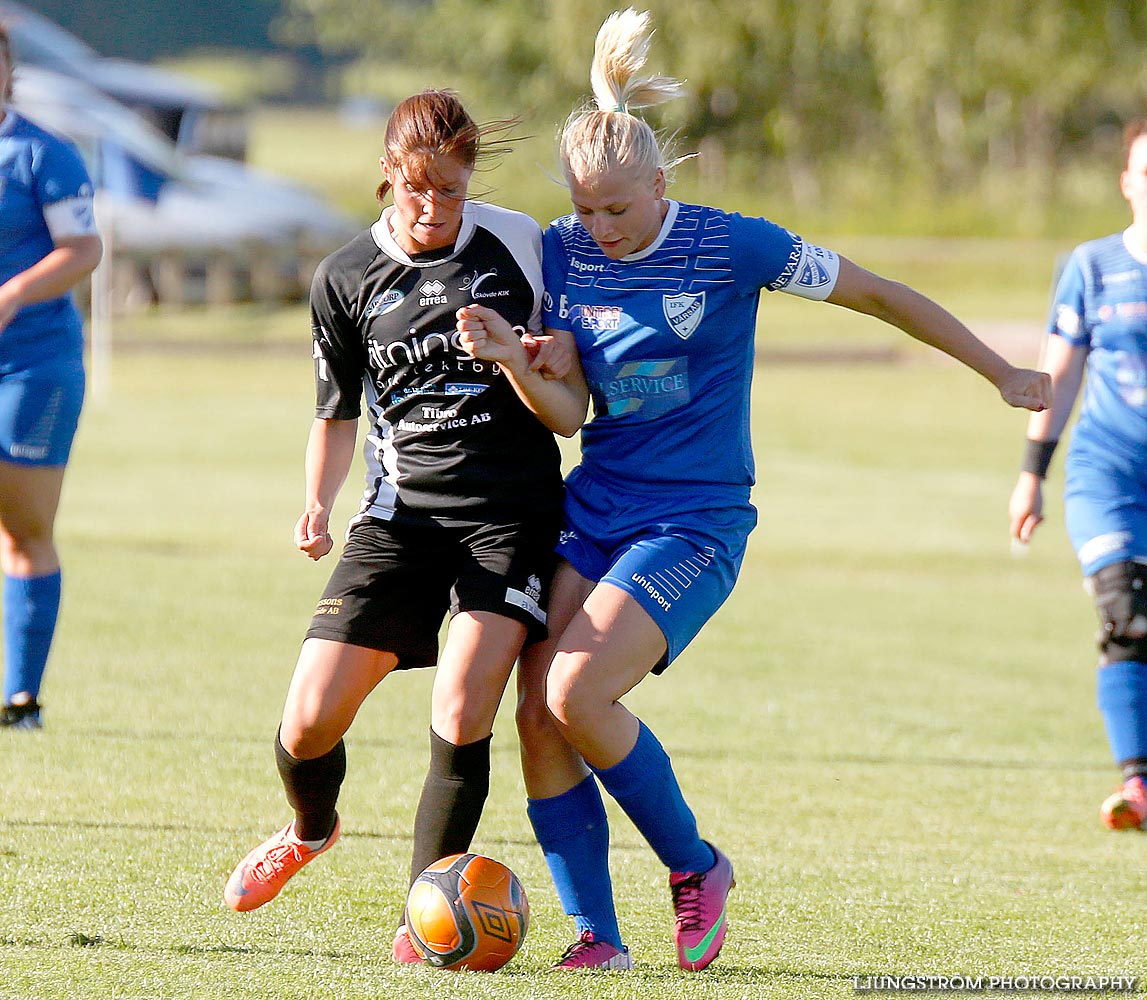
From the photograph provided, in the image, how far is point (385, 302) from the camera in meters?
3.97

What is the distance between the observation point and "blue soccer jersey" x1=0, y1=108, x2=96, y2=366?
560 cm

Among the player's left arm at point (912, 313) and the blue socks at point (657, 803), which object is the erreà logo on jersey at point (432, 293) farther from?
the blue socks at point (657, 803)

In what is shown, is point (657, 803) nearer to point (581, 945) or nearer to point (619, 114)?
point (581, 945)

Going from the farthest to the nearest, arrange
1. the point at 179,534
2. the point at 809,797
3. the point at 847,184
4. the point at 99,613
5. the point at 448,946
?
1. the point at 847,184
2. the point at 179,534
3. the point at 99,613
4. the point at 809,797
5. the point at 448,946

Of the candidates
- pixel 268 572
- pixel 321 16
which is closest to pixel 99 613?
pixel 268 572

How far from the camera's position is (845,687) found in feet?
24.7

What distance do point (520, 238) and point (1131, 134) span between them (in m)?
2.50

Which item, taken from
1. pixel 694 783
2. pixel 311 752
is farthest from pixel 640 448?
pixel 694 783

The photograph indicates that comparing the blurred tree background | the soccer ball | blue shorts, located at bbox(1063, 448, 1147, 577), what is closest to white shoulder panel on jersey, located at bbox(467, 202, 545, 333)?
the soccer ball

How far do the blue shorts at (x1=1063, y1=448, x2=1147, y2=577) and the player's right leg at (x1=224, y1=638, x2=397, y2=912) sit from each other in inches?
104

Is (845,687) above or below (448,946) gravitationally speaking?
below

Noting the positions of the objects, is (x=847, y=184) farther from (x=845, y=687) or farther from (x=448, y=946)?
(x=448, y=946)

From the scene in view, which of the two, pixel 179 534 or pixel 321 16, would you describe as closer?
pixel 179 534

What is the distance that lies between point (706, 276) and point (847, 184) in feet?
111
